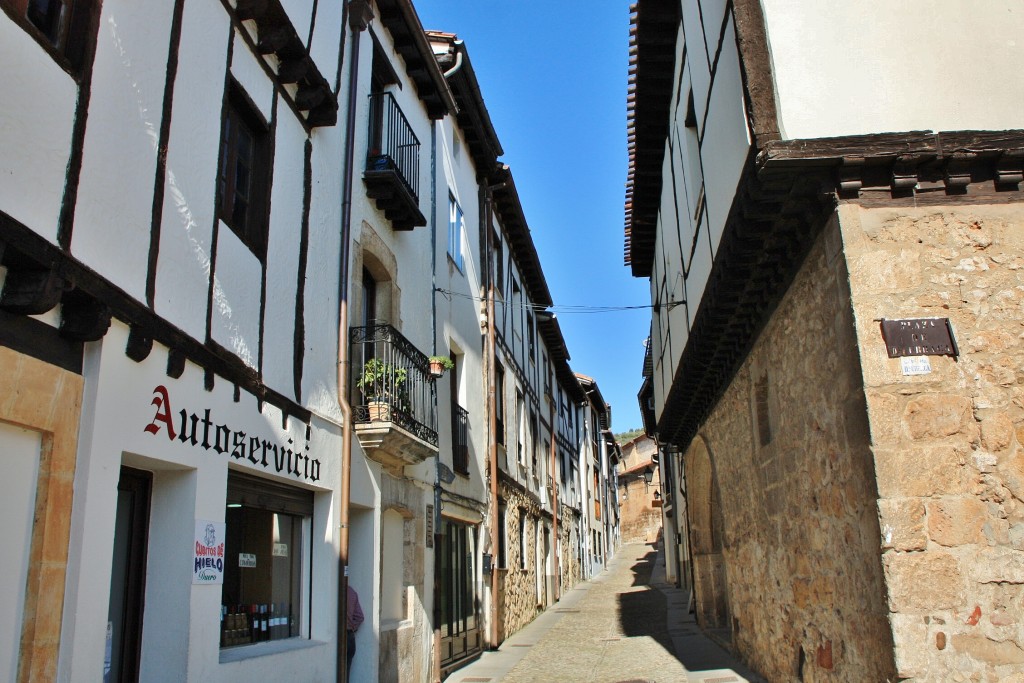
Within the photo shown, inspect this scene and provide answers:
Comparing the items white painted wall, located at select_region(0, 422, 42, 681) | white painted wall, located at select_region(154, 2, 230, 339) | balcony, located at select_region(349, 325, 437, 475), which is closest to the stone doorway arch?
balcony, located at select_region(349, 325, 437, 475)

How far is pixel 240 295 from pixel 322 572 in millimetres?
2614

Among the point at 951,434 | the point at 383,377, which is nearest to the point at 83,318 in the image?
the point at 383,377

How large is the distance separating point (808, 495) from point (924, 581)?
5.51 ft

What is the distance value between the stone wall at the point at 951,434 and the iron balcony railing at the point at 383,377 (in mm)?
4496

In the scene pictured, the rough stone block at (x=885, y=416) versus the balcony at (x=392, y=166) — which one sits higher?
the balcony at (x=392, y=166)

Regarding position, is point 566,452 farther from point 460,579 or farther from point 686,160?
point 686,160

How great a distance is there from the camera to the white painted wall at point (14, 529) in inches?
146

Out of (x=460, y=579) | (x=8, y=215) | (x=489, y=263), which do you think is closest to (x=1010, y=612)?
(x=8, y=215)

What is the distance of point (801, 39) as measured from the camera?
19.3ft

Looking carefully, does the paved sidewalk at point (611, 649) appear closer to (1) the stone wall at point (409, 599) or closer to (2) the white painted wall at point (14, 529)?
(1) the stone wall at point (409, 599)

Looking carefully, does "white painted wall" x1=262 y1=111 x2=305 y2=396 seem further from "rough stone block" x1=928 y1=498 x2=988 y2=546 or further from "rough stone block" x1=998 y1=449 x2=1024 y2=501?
"rough stone block" x1=998 y1=449 x2=1024 y2=501

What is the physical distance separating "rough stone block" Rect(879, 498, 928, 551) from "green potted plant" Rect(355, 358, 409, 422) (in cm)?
460

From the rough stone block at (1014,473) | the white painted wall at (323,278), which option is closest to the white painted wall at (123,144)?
the white painted wall at (323,278)

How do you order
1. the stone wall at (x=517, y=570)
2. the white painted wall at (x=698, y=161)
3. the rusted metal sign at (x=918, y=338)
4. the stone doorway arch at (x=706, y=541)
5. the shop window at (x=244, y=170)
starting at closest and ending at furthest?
the rusted metal sign at (x=918, y=338) → the shop window at (x=244, y=170) → the white painted wall at (x=698, y=161) → the stone doorway arch at (x=706, y=541) → the stone wall at (x=517, y=570)
